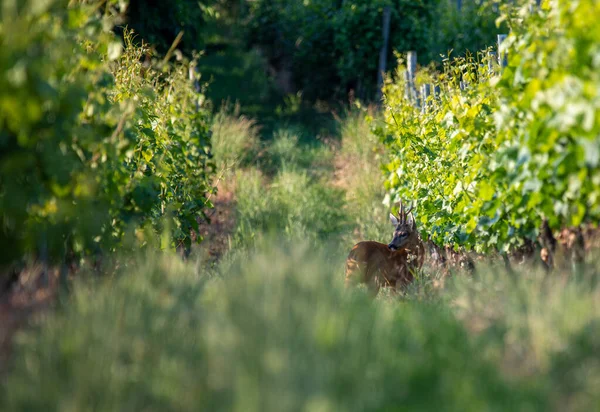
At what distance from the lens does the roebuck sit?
20.5ft

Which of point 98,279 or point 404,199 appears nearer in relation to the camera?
point 98,279

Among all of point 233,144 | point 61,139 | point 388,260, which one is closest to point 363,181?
point 233,144

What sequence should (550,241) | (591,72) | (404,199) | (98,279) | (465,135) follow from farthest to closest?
(404,199) < (465,135) < (550,241) < (98,279) < (591,72)

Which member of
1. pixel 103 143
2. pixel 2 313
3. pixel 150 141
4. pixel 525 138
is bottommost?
pixel 2 313

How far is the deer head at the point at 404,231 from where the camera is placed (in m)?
6.61

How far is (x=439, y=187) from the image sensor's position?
6.39m

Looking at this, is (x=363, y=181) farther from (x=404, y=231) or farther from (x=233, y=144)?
(x=404, y=231)

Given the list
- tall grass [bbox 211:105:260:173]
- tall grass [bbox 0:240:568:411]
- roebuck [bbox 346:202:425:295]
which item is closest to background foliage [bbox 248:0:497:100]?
tall grass [bbox 211:105:260:173]

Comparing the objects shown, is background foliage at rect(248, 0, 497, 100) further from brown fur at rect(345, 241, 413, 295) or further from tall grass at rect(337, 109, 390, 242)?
brown fur at rect(345, 241, 413, 295)

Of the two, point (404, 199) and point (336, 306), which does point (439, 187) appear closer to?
Result: point (404, 199)

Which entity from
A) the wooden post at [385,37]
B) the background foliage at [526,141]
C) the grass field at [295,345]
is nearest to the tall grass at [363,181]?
the background foliage at [526,141]

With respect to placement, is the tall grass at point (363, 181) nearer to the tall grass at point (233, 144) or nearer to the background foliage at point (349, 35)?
the tall grass at point (233, 144)

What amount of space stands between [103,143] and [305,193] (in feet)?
→ 20.5

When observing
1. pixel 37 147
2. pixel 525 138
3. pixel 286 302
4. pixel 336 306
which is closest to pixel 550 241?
pixel 525 138
